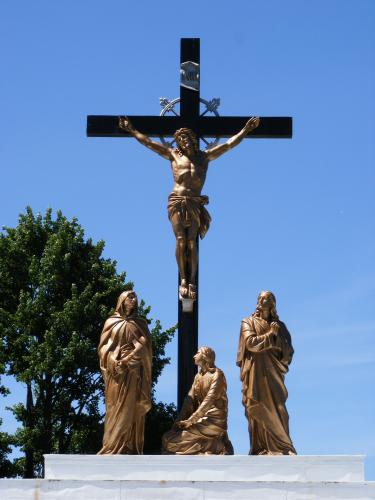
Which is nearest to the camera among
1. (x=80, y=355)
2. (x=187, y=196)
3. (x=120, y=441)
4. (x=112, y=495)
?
(x=112, y=495)

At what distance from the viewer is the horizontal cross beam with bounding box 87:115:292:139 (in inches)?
698

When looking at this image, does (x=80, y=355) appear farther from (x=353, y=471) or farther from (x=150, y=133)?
(x=353, y=471)

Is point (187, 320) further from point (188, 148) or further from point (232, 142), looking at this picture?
point (232, 142)

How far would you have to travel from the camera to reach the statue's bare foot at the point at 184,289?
→ 16828 millimetres

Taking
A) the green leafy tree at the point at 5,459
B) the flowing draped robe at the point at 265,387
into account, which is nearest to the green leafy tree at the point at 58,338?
the green leafy tree at the point at 5,459

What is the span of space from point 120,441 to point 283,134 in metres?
5.54

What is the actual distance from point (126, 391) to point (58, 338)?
11.9 m

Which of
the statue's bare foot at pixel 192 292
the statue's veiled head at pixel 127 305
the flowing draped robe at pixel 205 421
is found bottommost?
the flowing draped robe at pixel 205 421

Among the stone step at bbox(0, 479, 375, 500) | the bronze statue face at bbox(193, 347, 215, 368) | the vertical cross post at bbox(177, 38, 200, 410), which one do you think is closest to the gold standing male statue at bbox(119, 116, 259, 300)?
the vertical cross post at bbox(177, 38, 200, 410)

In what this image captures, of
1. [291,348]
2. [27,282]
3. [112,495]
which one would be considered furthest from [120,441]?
[27,282]

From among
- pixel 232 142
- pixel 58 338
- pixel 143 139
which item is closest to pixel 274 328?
Answer: pixel 232 142

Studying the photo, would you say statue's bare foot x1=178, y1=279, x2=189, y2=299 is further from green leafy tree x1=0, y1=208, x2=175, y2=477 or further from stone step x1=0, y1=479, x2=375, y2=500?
green leafy tree x1=0, y1=208, x2=175, y2=477

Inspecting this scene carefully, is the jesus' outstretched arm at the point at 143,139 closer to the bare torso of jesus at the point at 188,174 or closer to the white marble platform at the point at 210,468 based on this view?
the bare torso of jesus at the point at 188,174

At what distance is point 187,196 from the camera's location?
17.0m
